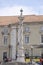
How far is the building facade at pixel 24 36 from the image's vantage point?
2066 inches

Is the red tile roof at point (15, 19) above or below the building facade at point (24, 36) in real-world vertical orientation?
above

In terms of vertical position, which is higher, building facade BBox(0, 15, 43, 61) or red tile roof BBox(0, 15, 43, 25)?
red tile roof BBox(0, 15, 43, 25)

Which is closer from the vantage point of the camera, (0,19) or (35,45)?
(35,45)

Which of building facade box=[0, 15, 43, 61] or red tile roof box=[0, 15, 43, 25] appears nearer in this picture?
building facade box=[0, 15, 43, 61]

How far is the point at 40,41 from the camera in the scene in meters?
52.5

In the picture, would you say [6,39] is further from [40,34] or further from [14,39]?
[40,34]

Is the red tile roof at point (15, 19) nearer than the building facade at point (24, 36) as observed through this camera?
No

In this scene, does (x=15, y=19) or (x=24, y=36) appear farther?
(x=15, y=19)

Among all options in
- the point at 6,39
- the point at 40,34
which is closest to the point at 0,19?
the point at 6,39

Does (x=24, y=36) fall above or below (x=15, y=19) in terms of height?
below

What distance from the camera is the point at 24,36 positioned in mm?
53156

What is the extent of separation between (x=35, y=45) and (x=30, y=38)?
51.8 inches

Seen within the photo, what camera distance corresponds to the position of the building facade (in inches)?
2066

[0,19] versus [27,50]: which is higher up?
[0,19]
